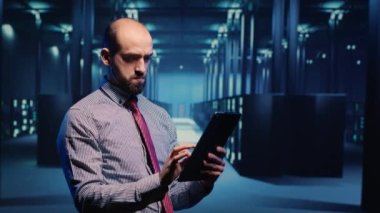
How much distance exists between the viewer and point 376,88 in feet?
20.0

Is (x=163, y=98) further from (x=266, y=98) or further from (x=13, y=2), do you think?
(x=266, y=98)

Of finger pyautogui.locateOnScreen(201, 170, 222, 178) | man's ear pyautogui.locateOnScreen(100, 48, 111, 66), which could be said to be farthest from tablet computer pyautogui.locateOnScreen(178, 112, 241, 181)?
man's ear pyautogui.locateOnScreen(100, 48, 111, 66)

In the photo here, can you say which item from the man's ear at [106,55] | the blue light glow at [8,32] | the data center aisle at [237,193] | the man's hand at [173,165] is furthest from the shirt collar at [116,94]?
the blue light glow at [8,32]

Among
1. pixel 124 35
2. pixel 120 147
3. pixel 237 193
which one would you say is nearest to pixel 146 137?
pixel 120 147

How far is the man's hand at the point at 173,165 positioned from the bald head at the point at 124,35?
0.46 meters

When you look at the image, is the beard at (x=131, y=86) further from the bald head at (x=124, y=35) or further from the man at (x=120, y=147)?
the bald head at (x=124, y=35)

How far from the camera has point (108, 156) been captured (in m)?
1.66

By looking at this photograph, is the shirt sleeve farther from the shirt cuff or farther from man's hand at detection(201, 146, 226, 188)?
man's hand at detection(201, 146, 226, 188)

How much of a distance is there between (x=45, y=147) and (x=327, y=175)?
6.18 meters

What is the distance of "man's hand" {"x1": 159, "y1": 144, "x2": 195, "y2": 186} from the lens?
4.96ft

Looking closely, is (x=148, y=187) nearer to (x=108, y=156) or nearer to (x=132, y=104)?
(x=108, y=156)

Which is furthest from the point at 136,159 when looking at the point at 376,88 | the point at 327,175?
the point at 327,175

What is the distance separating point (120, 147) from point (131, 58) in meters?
0.35

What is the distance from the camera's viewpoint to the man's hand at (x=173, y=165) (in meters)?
1.51
